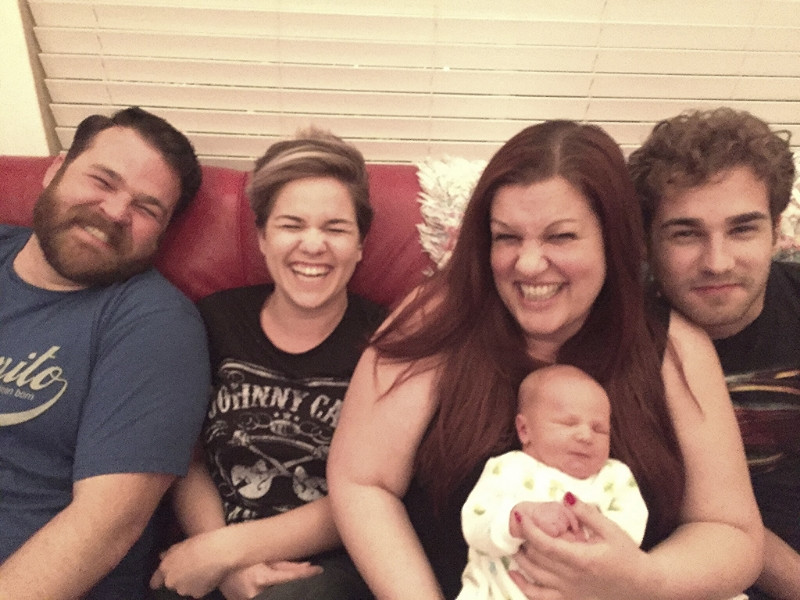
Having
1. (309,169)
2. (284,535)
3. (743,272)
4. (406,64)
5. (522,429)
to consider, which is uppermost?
(406,64)

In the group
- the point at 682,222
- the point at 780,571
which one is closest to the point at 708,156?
the point at 682,222

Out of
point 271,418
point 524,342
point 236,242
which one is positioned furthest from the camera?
point 236,242

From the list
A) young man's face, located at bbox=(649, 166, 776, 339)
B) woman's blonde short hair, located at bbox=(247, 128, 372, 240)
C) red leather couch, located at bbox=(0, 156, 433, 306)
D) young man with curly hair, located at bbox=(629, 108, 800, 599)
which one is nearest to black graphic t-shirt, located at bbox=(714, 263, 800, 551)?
young man with curly hair, located at bbox=(629, 108, 800, 599)

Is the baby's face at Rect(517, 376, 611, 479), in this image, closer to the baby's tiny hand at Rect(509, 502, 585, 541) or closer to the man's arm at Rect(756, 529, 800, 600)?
the baby's tiny hand at Rect(509, 502, 585, 541)

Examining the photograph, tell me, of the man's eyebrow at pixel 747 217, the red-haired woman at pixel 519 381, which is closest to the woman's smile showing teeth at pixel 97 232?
the red-haired woman at pixel 519 381

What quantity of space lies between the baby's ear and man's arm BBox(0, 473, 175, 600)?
65 centimetres

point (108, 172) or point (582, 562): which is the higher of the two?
point (108, 172)

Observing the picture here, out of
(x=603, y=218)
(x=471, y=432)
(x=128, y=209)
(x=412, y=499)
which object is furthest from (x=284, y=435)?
(x=603, y=218)

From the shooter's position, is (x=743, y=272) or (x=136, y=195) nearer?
(x=743, y=272)

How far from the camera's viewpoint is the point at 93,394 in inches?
43.6

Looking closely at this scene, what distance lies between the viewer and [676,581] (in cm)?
91

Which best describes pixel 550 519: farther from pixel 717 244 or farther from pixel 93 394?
pixel 93 394

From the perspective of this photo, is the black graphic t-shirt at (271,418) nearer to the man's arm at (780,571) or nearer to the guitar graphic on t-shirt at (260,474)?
the guitar graphic on t-shirt at (260,474)

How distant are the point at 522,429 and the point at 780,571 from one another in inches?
24.4
